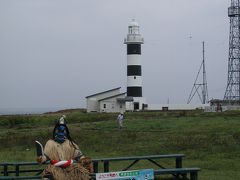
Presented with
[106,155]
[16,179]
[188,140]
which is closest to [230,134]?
[188,140]

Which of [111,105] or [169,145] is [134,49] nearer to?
[111,105]

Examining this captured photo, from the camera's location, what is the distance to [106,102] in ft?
228

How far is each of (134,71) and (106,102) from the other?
594 centimetres

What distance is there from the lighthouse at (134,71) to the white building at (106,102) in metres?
1.43

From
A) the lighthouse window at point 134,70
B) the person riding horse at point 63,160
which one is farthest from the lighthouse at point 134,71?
the person riding horse at point 63,160

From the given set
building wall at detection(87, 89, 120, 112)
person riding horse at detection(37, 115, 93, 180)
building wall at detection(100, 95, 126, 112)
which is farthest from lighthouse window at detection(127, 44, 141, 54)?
person riding horse at detection(37, 115, 93, 180)

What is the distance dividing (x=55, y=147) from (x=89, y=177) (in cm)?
75

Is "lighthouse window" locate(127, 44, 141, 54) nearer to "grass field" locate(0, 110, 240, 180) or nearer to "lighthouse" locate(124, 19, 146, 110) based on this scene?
"lighthouse" locate(124, 19, 146, 110)

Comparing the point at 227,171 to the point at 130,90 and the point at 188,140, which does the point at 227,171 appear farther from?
the point at 130,90

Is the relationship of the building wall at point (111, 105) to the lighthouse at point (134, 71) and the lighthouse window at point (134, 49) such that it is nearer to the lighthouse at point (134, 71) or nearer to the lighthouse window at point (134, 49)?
the lighthouse at point (134, 71)

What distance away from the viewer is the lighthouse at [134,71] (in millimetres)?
68500

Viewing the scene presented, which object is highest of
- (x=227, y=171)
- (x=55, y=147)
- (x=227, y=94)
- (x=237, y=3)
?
(x=237, y=3)

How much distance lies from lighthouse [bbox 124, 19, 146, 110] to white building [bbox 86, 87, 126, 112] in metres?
1.43

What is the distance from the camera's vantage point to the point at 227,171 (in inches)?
616
